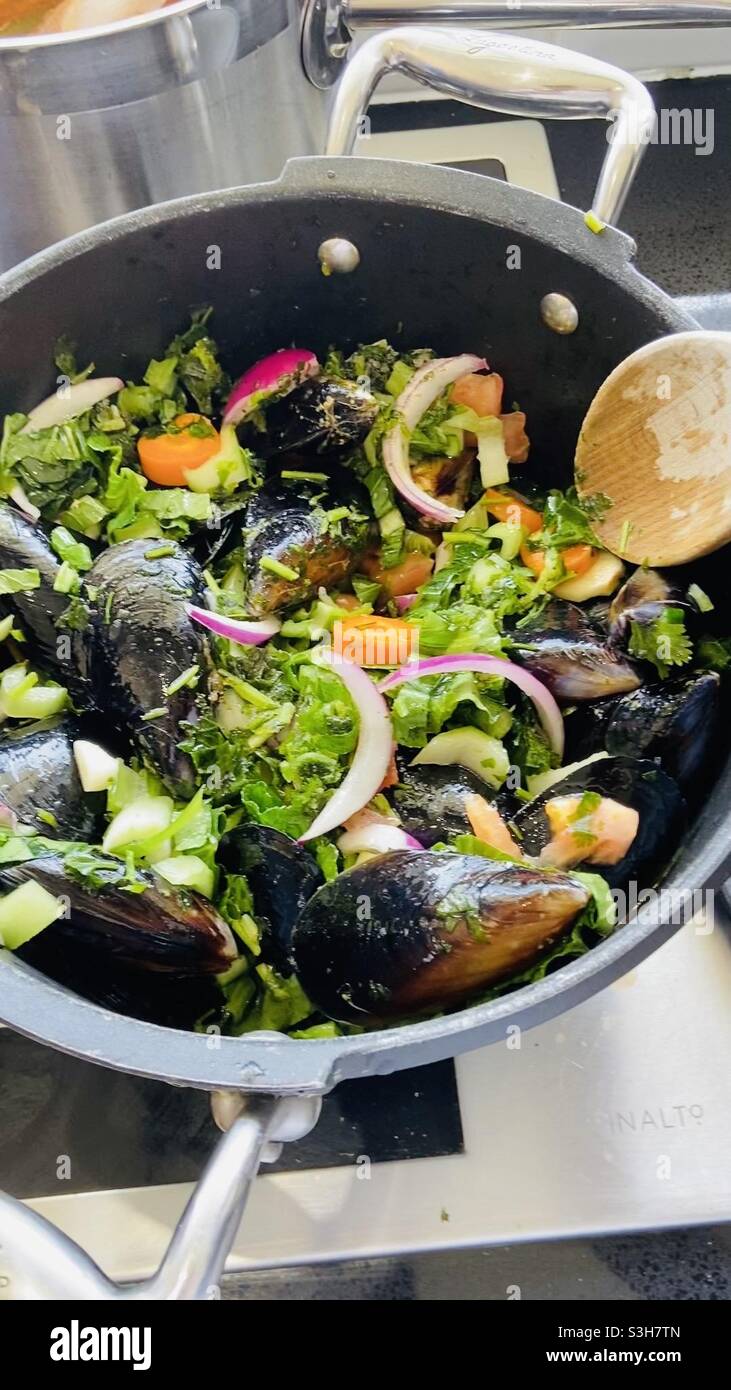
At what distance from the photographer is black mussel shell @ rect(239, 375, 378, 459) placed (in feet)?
3.34

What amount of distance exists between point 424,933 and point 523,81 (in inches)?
31.3

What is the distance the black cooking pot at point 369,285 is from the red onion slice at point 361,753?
0.27 m

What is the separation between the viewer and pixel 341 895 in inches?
29.3

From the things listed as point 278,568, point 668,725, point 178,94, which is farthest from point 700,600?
point 178,94

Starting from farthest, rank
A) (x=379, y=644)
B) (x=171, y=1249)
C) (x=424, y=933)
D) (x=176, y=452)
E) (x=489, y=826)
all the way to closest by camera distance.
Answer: (x=176, y=452) < (x=379, y=644) < (x=489, y=826) < (x=424, y=933) < (x=171, y=1249)

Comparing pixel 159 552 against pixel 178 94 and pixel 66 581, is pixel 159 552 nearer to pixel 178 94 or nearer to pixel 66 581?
pixel 66 581

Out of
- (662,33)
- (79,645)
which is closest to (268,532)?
(79,645)

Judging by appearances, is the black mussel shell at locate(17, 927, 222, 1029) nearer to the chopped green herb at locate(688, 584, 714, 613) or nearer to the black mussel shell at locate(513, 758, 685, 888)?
the black mussel shell at locate(513, 758, 685, 888)

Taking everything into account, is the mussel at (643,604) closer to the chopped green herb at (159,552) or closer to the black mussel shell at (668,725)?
the black mussel shell at (668,725)

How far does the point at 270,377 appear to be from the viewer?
1041 millimetres

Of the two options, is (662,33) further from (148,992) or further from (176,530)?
(148,992)

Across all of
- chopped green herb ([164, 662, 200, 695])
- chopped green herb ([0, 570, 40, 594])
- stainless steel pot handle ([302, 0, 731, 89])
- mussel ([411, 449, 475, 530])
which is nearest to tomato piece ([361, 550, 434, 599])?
mussel ([411, 449, 475, 530])

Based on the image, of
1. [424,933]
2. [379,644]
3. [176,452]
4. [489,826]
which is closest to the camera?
[424,933]
